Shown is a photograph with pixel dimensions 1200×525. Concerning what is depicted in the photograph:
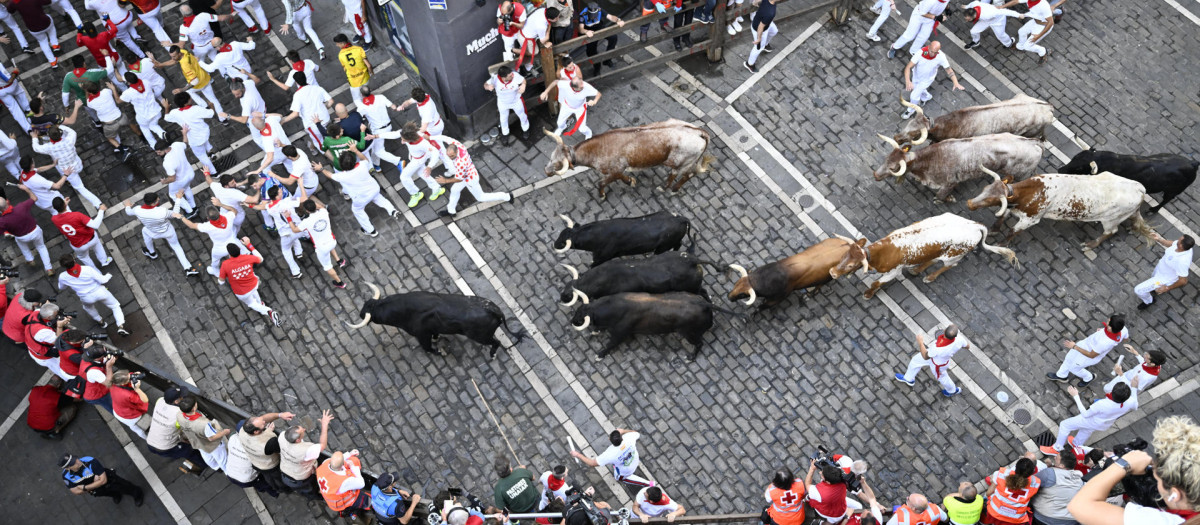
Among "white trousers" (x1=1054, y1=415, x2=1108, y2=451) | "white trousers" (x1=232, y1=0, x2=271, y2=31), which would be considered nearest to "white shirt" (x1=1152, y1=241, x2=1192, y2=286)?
"white trousers" (x1=1054, y1=415, x2=1108, y2=451)

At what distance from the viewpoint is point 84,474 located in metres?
13.0

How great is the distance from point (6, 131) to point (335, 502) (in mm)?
11463

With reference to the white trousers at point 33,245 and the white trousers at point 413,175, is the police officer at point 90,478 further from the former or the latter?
the white trousers at point 413,175

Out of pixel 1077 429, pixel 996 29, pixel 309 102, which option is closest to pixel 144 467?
pixel 309 102

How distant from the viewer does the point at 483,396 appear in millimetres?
14516

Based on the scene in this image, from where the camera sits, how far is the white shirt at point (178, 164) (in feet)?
50.3

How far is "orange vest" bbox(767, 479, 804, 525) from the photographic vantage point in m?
11.5

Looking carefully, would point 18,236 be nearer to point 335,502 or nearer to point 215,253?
point 215,253

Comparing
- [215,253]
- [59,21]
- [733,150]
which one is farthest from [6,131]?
[733,150]

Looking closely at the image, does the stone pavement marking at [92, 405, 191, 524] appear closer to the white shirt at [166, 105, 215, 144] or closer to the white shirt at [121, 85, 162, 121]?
the white shirt at [166, 105, 215, 144]

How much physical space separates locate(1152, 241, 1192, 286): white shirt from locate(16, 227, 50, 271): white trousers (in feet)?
58.5

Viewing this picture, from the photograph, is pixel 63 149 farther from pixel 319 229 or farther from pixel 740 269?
pixel 740 269

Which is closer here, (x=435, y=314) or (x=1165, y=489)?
(x=1165, y=489)

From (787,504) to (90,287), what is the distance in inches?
427
